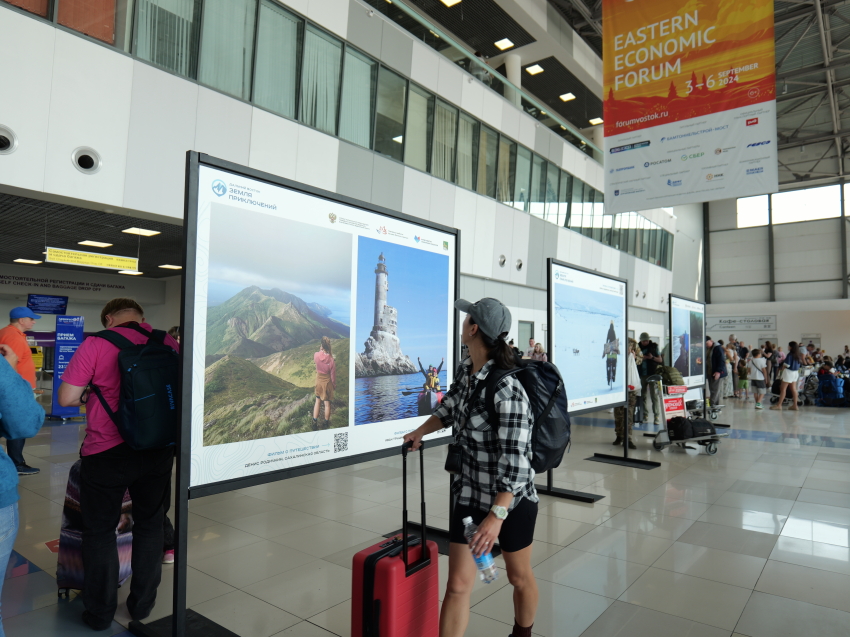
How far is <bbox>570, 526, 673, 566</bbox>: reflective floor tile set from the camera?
12.8ft

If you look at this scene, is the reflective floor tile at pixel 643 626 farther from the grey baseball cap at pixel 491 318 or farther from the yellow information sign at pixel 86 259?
the yellow information sign at pixel 86 259

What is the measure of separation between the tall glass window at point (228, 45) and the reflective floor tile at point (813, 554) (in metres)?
8.87

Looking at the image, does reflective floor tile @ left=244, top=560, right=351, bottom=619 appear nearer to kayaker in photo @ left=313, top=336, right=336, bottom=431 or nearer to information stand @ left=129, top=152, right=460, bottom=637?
information stand @ left=129, top=152, right=460, bottom=637

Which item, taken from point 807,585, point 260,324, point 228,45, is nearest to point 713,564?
point 807,585

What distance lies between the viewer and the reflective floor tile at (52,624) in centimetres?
279

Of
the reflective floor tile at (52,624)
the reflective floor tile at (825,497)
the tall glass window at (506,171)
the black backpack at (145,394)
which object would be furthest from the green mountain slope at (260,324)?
the tall glass window at (506,171)

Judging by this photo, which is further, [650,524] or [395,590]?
[650,524]

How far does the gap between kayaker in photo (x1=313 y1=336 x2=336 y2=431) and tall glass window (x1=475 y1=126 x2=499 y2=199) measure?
11.4m

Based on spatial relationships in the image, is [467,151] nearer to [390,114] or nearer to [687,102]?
[390,114]

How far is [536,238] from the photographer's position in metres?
15.9

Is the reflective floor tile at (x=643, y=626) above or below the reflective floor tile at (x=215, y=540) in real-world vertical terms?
above

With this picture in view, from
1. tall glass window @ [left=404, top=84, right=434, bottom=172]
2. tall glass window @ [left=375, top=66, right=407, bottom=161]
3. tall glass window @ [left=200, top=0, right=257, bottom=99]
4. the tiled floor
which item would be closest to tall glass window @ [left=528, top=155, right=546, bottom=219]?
tall glass window @ [left=404, top=84, right=434, bottom=172]

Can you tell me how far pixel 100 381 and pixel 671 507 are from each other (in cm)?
497

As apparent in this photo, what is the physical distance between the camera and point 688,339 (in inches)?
374
